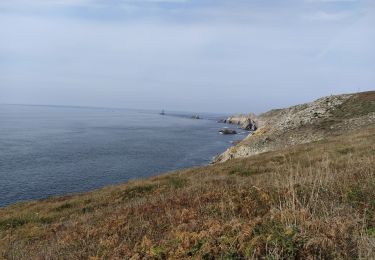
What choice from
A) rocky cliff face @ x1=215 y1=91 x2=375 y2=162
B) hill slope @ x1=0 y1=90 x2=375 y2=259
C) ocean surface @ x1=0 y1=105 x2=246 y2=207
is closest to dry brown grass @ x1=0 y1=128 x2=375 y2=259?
hill slope @ x1=0 y1=90 x2=375 y2=259

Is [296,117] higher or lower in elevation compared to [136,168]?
higher

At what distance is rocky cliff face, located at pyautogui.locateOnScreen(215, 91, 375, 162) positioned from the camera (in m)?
43.3

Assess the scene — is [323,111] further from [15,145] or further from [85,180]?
[15,145]

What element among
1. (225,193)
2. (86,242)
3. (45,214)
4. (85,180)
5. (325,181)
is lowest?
(85,180)

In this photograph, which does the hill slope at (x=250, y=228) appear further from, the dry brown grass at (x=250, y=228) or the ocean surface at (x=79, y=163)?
the ocean surface at (x=79, y=163)

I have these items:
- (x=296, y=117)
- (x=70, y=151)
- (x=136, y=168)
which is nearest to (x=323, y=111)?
(x=296, y=117)

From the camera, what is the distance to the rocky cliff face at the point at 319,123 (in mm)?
43281

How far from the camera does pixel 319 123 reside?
46.6 m

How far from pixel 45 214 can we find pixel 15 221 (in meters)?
1.63

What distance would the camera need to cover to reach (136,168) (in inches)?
2381

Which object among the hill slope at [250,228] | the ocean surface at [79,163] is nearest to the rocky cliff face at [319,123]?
the ocean surface at [79,163]

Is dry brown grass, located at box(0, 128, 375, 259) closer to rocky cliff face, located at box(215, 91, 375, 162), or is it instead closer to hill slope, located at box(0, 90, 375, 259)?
hill slope, located at box(0, 90, 375, 259)

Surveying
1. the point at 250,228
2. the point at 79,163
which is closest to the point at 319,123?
the point at 79,163

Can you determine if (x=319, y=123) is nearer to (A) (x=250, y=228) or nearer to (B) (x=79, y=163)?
(B) (x=79, y=163)
